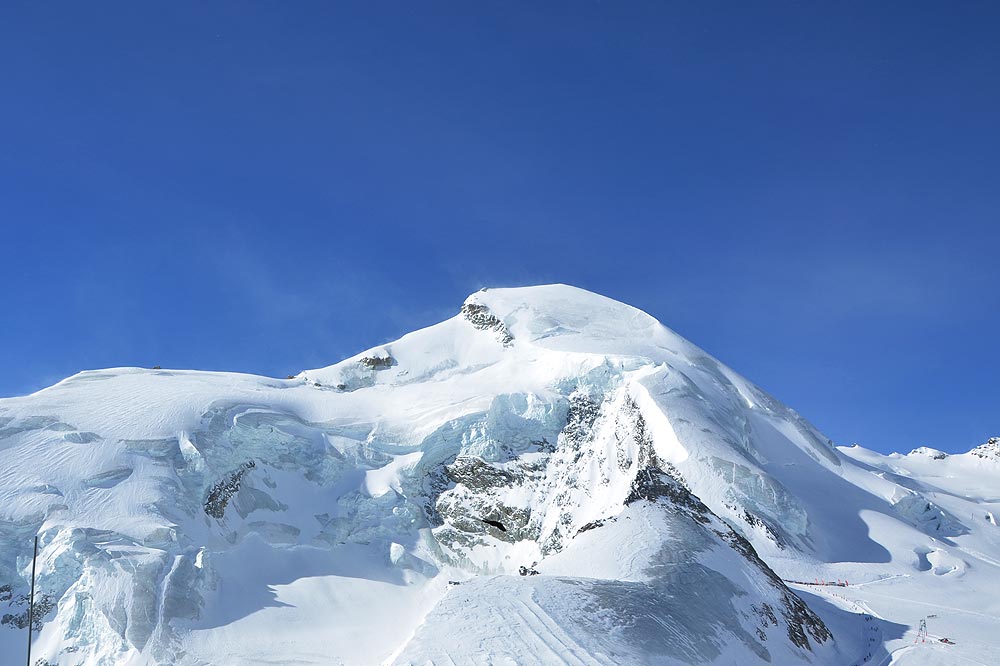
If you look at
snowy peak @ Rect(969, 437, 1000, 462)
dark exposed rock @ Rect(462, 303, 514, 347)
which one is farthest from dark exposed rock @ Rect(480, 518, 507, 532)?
snowy peak @ Rect(969, 437, 1000, 462)

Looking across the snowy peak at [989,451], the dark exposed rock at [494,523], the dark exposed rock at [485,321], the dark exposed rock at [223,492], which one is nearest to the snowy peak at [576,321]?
the dark exposed rock at [485,321]

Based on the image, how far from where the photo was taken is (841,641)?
32.8 metres

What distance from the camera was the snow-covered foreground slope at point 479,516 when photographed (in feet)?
96.1

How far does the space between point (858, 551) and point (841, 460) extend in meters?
23.0

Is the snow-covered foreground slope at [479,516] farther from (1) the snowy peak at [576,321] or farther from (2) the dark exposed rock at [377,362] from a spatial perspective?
(1) the snowy peak at [576,321]

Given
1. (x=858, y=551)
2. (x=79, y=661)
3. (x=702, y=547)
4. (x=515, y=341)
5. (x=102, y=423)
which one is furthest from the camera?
(x=515, y=341)

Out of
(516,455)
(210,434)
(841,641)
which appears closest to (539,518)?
(516,455)

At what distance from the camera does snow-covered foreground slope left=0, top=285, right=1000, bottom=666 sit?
29.3 m

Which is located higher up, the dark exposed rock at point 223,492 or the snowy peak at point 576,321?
the snowy peak at point 576,321

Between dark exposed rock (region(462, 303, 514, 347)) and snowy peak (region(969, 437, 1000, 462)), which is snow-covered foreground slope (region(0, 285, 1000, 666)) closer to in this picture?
dark exposed rock (region(462, 303, 514, 347))

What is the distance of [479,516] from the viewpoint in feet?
219

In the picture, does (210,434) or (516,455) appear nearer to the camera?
(210,434)

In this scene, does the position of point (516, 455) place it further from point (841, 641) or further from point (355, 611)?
point (841, 641)

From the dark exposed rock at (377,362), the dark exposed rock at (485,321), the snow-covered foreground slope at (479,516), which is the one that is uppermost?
the dark exposed rock at (485,321)
